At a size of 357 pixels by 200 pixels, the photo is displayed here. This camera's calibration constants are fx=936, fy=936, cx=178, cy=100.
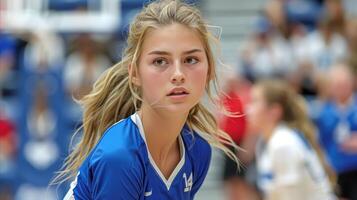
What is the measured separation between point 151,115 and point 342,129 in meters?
4.51

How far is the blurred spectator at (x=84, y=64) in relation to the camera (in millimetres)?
9289

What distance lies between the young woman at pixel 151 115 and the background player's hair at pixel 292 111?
2269 millimetres

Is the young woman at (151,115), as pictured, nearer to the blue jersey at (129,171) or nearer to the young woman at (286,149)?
the blue jersey at (129,171)

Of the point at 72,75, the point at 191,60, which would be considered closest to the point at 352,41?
the point at 72,75

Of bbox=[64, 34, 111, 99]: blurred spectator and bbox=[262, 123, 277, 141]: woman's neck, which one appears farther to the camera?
bbox=[64, 34, 111, 99]: blurred spectator

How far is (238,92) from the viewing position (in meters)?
8.57

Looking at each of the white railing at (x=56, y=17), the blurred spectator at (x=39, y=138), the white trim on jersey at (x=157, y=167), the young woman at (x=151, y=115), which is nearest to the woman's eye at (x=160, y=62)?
the young woman at (x=151, y=115)

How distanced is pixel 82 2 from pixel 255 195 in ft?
11.6

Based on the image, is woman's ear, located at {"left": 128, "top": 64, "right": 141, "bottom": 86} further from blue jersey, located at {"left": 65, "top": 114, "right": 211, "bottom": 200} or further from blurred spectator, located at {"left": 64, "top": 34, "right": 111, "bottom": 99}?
blurred spectator, located at {"left": 64, "top": 34, "right": 111, "bottom": 99}

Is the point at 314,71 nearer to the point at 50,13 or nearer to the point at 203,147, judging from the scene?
the point at 50,13

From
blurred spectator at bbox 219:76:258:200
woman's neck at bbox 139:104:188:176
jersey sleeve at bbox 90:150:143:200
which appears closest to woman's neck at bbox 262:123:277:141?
blurred spectator at bbox 219:76:258:200

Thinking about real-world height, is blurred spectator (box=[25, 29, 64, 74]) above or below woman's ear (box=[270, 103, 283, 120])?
below

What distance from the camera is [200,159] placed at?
3.76 meters

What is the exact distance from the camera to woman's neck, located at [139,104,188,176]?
341 cm
